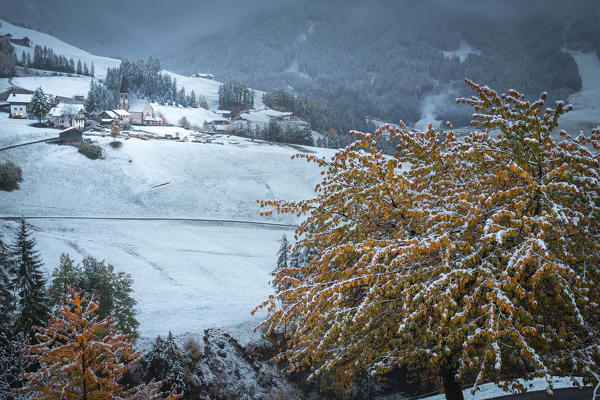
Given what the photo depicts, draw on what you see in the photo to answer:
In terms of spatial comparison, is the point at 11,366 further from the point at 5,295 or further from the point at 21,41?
the point at 21,41

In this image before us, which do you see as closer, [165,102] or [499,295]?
[499,295]

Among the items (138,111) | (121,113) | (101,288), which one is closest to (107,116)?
(121,113)

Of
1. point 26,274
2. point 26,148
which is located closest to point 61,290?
point 26,274

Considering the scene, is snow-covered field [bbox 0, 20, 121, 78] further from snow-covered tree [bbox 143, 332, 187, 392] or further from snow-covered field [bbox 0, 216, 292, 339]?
snow-covered tree [bbox 143, 332, 187, 392]

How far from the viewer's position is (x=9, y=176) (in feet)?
129

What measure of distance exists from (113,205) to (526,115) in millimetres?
46068

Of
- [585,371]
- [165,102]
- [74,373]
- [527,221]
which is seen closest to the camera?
[527,221]

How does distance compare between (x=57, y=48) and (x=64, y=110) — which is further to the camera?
(x=57, y=48)

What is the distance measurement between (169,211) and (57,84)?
316 feet

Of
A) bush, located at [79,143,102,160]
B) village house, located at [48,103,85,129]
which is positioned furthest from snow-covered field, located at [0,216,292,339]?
village house, located at [48,103,85,129]

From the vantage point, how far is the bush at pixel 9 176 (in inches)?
1526

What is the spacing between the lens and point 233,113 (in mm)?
126000

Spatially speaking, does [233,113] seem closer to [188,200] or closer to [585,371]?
[188,200]

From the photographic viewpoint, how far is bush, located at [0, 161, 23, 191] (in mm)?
38763
